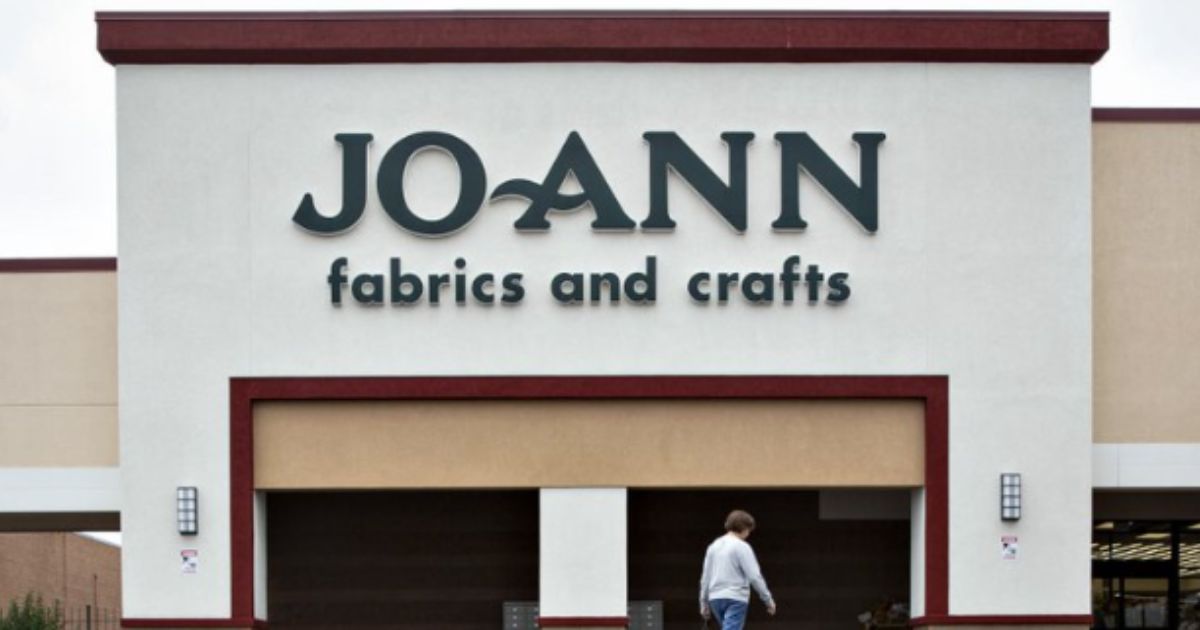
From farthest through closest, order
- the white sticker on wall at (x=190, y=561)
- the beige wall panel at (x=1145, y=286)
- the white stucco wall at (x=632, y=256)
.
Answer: the beige wall panel at (x=1145, y=286) < the white stucco wall at (x=632, y=256) < the white sticker on wall at (x=190, y=561)

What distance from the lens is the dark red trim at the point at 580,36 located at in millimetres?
18125

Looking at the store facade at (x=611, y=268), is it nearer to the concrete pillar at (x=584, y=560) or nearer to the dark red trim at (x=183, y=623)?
the concrete pillar at (x=584, y=560)

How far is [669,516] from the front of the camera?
21.2 m

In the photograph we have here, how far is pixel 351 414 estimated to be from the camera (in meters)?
18.2

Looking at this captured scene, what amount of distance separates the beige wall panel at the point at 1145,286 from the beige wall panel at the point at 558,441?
2278 mm

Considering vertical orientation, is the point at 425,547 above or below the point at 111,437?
below

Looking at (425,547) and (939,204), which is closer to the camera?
(939,204)

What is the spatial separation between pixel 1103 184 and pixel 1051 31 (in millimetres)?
1731

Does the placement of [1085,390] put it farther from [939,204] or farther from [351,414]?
[351,414]

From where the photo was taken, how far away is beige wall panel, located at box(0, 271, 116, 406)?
749 inches

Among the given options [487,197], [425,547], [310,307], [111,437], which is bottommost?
[425,547]

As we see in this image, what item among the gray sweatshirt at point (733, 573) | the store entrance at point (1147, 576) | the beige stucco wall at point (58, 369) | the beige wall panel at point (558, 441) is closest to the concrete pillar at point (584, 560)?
the beige wall panel at point (558, 441)

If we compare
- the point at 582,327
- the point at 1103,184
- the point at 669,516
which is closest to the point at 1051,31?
the point at 1103,184

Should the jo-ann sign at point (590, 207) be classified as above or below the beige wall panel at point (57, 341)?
above
